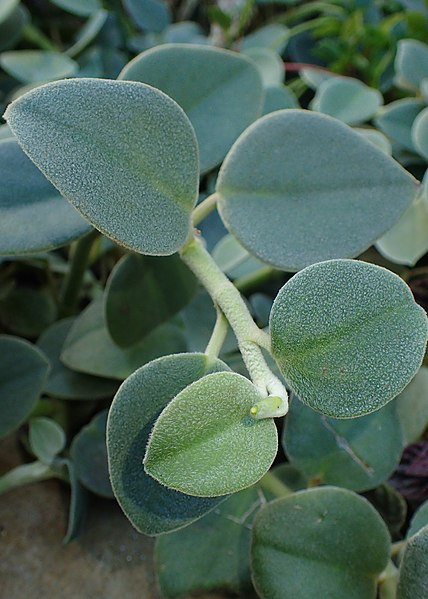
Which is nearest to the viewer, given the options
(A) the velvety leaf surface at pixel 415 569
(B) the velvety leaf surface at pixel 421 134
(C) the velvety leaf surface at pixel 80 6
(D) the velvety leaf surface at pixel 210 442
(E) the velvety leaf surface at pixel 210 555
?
(D) the velvety leaf surface at pixel 210 442

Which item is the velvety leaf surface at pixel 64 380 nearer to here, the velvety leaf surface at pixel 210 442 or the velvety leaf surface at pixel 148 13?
the velvety leaf surface at pixel 210 442

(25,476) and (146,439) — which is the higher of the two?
(146,439)

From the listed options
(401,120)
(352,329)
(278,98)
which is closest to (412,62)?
(401,120)

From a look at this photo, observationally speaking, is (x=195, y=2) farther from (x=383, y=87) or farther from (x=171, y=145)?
(x=171, y=145)

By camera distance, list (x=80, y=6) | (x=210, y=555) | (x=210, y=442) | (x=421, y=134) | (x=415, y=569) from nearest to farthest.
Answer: (x=210, y=442) → (x=415, y=569) → (x=210, y=555) → (x=421, y=134) → (x=80, y=6)

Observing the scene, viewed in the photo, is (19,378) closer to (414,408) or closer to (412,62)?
(414,408)

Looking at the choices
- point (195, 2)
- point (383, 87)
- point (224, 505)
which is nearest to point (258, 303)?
point (224, 505)

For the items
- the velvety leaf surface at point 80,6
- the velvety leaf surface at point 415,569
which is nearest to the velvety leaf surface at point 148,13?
the velvety leaf surface at point 80,6

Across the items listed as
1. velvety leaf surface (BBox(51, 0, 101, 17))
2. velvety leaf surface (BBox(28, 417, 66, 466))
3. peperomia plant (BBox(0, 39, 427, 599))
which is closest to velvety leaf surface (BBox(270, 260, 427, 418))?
peperomia plant (BBox(0, 39, 427, 599))
